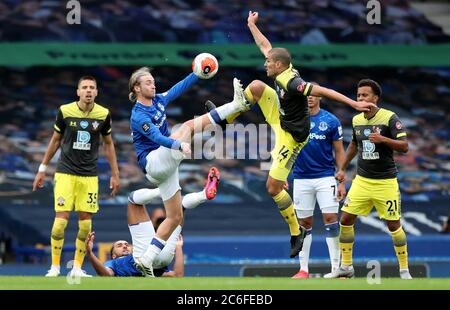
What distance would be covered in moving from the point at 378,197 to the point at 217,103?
10762 mm

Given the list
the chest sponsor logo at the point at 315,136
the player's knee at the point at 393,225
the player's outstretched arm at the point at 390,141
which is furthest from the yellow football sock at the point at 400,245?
the chest sponsor logo at the point at 315,136

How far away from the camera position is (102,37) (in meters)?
24.5

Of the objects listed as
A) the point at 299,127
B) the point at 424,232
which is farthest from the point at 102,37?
the point at 299,127

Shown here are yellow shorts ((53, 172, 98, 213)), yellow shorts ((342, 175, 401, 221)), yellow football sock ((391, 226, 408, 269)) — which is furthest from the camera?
yellow shorts ((53, 172, 98, 213))

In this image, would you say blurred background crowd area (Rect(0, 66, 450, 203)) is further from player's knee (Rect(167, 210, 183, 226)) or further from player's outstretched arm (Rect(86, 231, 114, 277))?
player's knee (Rect(167, 210, 183, 226))

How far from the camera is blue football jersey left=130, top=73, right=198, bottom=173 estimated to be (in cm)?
1249

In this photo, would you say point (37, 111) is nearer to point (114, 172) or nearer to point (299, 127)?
point (114, 172)

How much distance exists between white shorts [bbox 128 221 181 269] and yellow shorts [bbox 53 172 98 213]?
0.65 m

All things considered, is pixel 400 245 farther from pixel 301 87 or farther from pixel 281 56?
pixel 281 56

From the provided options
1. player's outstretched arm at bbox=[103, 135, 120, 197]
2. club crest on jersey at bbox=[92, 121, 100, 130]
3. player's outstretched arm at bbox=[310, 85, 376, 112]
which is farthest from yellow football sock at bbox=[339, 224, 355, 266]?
club crest on jersey at bbox=[92, 121, 100, 130]

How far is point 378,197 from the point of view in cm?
1362

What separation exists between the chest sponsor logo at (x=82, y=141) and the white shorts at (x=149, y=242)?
43.9 inches

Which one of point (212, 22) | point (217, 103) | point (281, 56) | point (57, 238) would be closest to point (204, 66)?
point (281, 56)

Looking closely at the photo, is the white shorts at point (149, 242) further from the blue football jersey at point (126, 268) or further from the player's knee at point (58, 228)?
the player's knee at point (58, 228)
